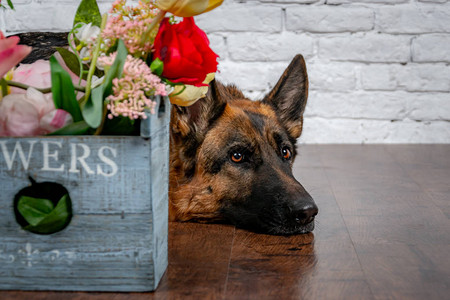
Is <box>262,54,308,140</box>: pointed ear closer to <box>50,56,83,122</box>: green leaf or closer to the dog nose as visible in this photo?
the dog nose

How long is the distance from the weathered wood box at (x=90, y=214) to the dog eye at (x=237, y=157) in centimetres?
72

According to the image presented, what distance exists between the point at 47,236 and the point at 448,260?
3.47 ft

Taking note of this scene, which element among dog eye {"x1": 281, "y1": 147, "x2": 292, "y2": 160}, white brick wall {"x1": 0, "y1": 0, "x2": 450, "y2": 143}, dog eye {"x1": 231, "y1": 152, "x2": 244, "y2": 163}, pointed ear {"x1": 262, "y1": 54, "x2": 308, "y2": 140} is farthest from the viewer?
white brick wall {"x1": 0, "y1": 0, "x2": 450, "y2": 143}

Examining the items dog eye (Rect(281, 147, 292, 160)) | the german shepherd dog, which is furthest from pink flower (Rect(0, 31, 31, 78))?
dog eye (Rect(281, 147, 292, 160))

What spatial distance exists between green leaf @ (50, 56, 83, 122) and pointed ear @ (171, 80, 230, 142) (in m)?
0.83

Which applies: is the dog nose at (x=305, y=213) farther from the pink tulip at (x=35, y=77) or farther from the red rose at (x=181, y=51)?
the pink tulip at (x=35, y=77)

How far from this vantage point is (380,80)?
11.5ft

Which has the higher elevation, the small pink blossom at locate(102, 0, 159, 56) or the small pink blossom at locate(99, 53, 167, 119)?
the small pink blossom at locate(102, 0, 159, 56)

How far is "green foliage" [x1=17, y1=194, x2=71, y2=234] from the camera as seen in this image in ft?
3.87

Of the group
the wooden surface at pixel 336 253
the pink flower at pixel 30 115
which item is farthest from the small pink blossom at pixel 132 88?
the wooden surface at pixel 336 253

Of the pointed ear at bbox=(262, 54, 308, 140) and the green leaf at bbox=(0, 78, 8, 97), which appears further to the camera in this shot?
the pointed ear at bbox=(262, 54, 308, 140)

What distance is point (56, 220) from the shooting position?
3.89 ft

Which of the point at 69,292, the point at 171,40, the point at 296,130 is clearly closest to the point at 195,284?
the point at 69,292

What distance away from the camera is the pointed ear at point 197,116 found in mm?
2010
